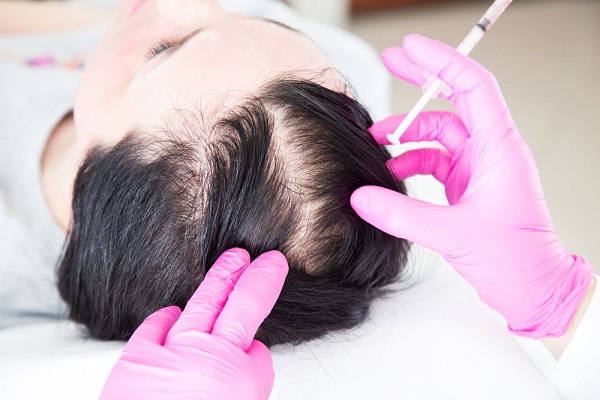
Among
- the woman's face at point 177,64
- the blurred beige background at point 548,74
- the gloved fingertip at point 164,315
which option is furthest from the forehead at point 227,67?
the blurred beige background at point 548,74

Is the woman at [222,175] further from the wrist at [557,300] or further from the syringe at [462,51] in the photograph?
the wrist at [557,300]

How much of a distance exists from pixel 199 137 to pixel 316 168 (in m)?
0.15

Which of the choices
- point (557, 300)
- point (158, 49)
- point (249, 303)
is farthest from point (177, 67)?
point (557, 300)

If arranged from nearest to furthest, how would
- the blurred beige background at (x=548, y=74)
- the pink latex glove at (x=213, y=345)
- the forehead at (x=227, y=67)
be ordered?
the pink latex glove at (x=213, y=345)
the forehead at (x=227, y=67)
the blurred beige background at (x=548, y=74)

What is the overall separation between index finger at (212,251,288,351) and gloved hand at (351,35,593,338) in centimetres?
13

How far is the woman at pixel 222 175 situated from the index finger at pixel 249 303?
0.06 m

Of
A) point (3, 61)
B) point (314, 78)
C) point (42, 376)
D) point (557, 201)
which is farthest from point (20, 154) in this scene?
point (557, 201)

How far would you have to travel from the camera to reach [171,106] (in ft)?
2.46

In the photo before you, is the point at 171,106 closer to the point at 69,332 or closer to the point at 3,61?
the point at 69,332

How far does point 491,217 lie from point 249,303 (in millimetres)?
310

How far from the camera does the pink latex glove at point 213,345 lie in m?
0.61

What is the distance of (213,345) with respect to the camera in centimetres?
63

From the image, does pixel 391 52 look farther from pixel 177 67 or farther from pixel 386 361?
pixel 386 361

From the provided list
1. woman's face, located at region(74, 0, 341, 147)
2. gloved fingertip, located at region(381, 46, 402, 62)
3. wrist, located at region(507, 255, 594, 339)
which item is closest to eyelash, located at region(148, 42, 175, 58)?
woman's face, located at region(74, 0, 341, 147)
